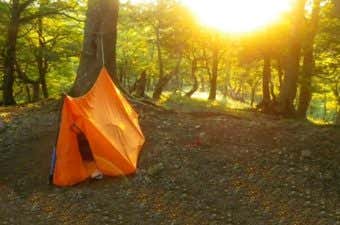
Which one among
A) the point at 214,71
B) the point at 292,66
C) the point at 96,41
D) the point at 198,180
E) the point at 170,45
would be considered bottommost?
the point at 198,180

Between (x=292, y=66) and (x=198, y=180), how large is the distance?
675 cm

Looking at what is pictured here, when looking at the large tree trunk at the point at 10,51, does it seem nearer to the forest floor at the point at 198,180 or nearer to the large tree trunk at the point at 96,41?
the large tree trunk at the point at 96,41

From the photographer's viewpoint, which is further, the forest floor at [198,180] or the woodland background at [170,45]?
the woodland background at [170,45]

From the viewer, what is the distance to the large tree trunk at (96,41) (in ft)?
36.5

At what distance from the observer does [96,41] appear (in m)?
11.3

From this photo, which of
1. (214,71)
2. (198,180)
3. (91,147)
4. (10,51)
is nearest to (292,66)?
(198,180)

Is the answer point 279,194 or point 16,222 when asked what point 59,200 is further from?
point 279,194

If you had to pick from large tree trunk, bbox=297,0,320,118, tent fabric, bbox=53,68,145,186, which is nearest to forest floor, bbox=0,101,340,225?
tent fabric, bbox=53,68,145,186

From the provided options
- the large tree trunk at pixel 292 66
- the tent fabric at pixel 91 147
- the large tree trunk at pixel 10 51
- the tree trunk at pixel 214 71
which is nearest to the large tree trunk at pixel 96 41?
the tent fabric at pixel 91 147

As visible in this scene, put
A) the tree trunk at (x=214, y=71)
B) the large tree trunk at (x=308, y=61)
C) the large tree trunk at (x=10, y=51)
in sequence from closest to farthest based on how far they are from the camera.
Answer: the large tree trunk at (x=308, y=61), the large tree trunk at (x=10, y=51), the tree trunk at (x=214, y=71)

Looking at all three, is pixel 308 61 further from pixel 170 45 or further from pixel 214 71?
pixel 214 71

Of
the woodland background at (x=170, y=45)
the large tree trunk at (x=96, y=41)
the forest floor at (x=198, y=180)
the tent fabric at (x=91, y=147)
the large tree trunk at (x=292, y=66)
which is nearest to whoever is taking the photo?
the forest floor at (x=198, y=180)

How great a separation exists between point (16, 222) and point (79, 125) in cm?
210

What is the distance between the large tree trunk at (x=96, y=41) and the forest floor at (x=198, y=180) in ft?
4.88
